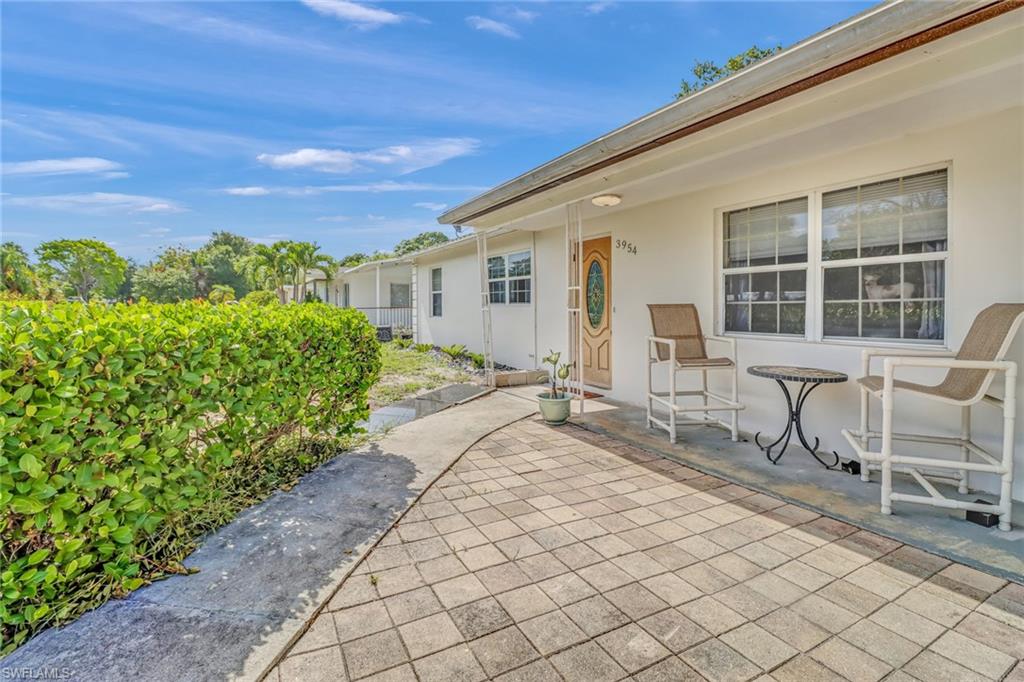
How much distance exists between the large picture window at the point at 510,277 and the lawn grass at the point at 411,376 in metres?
1.77

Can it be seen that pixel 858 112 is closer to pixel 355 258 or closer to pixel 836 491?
pixel 836 491

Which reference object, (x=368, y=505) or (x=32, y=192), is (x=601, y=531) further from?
(x=32, y=192)

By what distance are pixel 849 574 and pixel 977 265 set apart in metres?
2.54

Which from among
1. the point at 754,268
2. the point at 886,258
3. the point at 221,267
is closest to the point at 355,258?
the point at 221,267

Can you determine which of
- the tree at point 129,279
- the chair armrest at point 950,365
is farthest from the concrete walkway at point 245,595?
the tree at point 129,279

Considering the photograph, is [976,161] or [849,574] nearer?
[849,574]

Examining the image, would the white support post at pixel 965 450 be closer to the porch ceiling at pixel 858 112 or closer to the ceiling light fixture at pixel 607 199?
the porch ceiling at pixel 858 112

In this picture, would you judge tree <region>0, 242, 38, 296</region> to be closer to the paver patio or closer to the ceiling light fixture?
the ceiling light fixture

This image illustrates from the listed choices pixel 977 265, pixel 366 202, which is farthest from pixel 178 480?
pixel 366 202

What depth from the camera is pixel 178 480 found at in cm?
243

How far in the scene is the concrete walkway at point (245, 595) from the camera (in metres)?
1.69

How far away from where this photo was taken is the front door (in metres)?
6.89

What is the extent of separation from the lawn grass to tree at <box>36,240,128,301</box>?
1697 cm

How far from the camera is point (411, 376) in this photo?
28.9 ft
